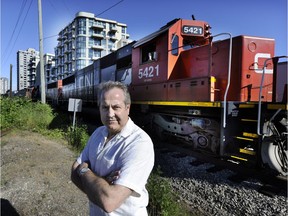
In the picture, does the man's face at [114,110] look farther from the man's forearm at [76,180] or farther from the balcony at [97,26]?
the balcony at [97,26]

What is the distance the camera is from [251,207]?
13.4 feet

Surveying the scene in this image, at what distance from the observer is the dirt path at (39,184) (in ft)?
12.4

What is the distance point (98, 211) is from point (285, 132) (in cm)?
415

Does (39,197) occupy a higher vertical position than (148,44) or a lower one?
lower

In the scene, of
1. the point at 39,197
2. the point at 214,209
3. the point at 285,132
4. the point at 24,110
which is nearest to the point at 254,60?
the point at 285,132

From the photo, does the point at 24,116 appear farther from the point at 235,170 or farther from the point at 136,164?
the point at 136,164

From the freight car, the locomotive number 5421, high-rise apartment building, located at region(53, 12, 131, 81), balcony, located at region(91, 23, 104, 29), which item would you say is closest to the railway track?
the freight car

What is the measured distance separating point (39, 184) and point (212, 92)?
429 centimetres

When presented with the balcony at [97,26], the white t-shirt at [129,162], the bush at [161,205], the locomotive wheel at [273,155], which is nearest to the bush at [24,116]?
the bush at [161,205]

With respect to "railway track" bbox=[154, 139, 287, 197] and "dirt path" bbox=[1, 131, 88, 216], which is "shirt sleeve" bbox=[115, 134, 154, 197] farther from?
"railway track" bbox=[154, 139, 287, 197]

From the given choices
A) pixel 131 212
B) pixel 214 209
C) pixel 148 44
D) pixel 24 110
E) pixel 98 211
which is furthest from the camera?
pixel 24 110

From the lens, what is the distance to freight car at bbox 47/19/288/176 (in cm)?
504

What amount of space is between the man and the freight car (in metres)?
3.68

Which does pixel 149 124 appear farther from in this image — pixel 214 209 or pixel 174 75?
pixel 214 209
